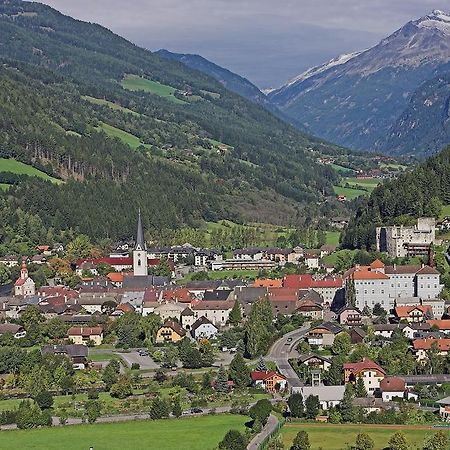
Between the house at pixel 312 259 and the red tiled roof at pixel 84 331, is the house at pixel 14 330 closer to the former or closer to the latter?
the red tiled roof at pixel 84 331

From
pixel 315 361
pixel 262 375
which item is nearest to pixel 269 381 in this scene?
pixel 262 375

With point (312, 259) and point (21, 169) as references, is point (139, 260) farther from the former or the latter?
point (21, 169)

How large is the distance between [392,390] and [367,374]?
303 centimetres

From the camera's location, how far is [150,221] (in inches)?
6009

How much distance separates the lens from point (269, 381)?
68750mm

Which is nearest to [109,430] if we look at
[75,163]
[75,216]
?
[75,216]

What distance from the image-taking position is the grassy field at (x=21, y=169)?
538 ft

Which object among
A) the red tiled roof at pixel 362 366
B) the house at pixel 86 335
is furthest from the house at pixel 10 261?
the red tiled roof at pixel 362 366

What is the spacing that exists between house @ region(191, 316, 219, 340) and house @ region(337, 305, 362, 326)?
33.9 feet

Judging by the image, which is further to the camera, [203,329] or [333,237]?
[333,237]

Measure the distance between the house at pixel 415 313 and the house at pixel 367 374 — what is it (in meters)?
16.5

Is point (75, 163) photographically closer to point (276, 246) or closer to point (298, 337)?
point (276, 246)

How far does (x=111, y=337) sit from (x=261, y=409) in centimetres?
2986

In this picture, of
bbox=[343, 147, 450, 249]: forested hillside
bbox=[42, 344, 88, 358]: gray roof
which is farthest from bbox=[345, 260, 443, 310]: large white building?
bbox=[42, 344, 88, 358]: gray roof
